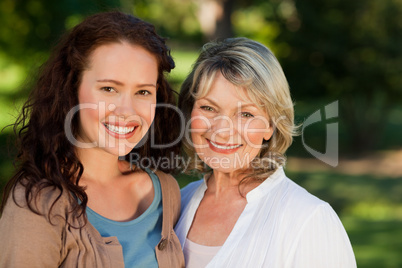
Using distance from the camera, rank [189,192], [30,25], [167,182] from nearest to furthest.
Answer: [167,182], [189,192], [30,25]

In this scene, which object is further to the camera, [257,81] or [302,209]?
[257,81]

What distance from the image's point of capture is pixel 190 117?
3125 mm

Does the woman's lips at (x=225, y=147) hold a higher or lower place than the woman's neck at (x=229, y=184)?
higher

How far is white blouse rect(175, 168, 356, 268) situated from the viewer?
2420 millimetres

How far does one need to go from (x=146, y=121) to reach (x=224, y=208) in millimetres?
768

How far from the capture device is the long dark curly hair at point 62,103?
225 cm

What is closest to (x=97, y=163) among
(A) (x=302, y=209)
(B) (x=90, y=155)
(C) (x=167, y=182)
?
(B) (x=90, y=155)

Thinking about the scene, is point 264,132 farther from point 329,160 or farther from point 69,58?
point 329,160

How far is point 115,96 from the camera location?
2.38 metres

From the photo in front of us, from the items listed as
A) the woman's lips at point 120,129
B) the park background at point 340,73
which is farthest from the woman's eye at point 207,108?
the park background at point 340,73

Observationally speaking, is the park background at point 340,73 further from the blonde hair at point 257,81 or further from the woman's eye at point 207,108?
the woman's eye at point 207,108

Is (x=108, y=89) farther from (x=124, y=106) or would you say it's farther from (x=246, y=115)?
(x=246, y=115)

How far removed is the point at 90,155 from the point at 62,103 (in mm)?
319
